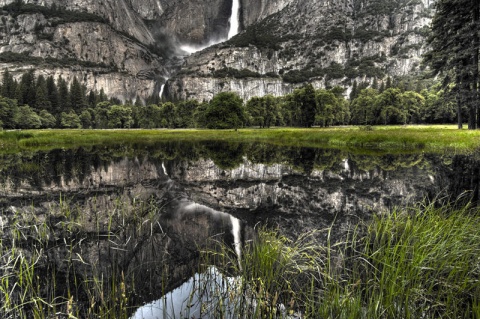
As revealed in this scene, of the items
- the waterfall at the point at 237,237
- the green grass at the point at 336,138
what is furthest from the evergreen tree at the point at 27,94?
the waterfall at the point at 237,237

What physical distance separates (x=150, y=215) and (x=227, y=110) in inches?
2709

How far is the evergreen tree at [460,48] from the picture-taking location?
25.1 meters

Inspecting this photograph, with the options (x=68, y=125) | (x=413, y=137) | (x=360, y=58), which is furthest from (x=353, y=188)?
(x=360, y=58)

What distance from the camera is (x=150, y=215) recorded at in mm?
7484

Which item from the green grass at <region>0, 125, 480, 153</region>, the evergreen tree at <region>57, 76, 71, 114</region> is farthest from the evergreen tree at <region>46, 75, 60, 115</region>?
the green grass at <region>0, 125, 480, 153</region>

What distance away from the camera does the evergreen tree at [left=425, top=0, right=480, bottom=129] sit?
2506cm

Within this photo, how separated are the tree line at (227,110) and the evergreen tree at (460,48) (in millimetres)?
31701

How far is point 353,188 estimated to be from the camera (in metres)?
11.5

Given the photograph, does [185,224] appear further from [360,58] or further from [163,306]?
[360,58]

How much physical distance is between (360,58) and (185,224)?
8775 inches

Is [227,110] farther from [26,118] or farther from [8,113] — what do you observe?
[8,113]

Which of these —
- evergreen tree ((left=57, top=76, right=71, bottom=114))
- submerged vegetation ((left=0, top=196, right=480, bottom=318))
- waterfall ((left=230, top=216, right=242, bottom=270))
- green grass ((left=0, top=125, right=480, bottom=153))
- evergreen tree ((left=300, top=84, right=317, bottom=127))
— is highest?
evergreen tree ((left=57, top=76, right=71, bottom=114))

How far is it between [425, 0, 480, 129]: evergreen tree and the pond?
16.8 meters

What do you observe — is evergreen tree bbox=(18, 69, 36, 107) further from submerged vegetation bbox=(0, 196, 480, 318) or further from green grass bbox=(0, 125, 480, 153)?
submerged vegetation bbox=(0, 196, 480, 318)
